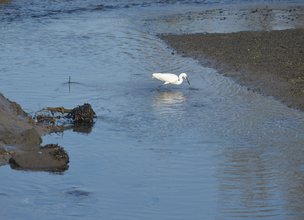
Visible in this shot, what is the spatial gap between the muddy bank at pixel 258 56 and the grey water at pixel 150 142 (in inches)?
17.3

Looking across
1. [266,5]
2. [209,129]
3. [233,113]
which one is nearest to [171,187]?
[209,129]

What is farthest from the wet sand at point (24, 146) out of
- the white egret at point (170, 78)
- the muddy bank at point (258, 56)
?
the muddy bank at point (258, 56)

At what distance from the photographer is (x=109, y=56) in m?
22.0

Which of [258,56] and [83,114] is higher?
[83,114]

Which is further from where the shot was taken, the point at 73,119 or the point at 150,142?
the point at 73,119

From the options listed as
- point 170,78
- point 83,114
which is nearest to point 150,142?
point 83,114

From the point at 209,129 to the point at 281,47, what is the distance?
28.4 feet

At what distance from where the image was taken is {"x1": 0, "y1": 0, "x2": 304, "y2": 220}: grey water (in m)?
10.4

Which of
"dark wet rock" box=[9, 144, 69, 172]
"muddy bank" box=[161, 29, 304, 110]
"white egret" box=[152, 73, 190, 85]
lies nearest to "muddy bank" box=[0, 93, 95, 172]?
"dark wet rock" box=[9, 144, 69, 172]

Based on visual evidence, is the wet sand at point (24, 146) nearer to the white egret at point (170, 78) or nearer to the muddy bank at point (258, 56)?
the white egret at point (170, 78)

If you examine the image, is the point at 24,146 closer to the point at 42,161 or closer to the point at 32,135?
the point at 32,135

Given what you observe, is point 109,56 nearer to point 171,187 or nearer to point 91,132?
point 91,132

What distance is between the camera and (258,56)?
68.9ft

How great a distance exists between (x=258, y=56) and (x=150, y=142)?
829cm
